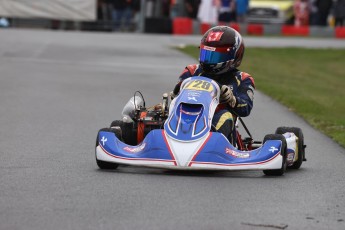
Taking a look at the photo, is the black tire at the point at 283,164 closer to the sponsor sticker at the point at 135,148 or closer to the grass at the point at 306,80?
the sponsor sticker at the point at 135,148

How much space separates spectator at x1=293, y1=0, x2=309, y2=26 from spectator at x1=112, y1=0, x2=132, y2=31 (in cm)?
805

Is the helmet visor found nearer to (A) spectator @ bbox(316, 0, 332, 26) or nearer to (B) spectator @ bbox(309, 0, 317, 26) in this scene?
(A) spectator @ bbox(316, 0, 332, 26)

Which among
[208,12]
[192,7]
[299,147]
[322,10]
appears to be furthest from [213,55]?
[322,10]

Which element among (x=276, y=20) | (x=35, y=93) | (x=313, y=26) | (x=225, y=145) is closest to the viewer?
(x=225, y=145)

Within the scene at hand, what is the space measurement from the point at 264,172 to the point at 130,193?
1692mm

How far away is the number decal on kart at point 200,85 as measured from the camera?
9398 mm

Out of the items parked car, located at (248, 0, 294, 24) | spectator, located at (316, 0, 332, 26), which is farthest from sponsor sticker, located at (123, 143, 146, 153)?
parked car, located at (248, 0, 294, 24)

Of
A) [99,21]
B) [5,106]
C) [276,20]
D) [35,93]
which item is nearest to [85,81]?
[35,93]

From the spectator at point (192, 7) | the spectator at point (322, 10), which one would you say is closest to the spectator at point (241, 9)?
the spectator at point (192, 7)

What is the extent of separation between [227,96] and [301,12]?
98.7ft

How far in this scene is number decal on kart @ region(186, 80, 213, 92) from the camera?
9398 millimetres

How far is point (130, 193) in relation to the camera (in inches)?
315

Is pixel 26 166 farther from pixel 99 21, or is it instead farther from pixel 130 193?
pixel 99 21

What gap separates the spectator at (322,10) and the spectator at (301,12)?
0.47 metres
